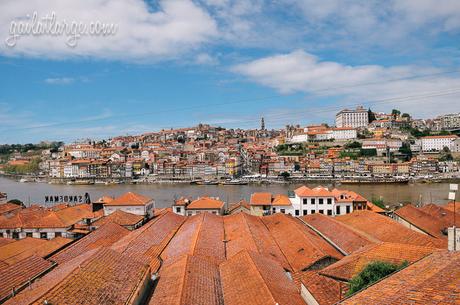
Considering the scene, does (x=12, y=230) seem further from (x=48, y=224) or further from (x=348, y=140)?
(x=348, y=140)

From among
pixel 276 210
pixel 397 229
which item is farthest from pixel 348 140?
pixel 397 229

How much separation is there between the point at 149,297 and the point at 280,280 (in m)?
2.88

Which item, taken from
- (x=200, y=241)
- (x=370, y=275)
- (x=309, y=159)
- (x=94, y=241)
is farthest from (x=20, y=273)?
(x=309, y=159)

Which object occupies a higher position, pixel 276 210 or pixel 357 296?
pixel 357 296

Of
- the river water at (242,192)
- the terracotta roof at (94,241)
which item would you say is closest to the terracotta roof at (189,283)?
the terracotta roof at (94,241)

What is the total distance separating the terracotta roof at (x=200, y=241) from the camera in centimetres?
1111

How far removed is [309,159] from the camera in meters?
73.6

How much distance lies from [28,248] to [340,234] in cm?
1036

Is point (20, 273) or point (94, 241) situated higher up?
point (20, 273)

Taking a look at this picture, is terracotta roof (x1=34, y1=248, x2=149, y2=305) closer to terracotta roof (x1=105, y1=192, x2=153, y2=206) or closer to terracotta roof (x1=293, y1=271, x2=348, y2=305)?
terracotta roof (x1=293, y1=271, x2=348, y2=305)

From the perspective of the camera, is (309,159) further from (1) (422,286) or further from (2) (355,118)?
(1) (422,286)

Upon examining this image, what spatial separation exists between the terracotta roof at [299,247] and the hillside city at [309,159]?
46.4 metres

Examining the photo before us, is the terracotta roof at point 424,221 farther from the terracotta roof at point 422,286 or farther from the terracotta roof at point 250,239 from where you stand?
the terracotta roof at point 422,286

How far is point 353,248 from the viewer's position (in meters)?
12.1
